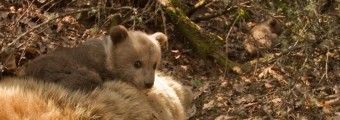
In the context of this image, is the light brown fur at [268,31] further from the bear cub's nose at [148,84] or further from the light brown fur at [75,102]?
the light brown fur at [75,102]

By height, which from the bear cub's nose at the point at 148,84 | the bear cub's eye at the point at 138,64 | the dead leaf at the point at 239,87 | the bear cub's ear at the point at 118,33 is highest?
the bear cub's ear at the point at 118,33

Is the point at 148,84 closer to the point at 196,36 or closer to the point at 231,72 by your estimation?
the point at 231,72

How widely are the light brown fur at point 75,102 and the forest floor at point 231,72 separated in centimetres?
119

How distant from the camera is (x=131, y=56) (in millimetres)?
5180

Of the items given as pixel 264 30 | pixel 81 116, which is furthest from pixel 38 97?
pixel 264 30

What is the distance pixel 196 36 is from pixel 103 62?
2905mm

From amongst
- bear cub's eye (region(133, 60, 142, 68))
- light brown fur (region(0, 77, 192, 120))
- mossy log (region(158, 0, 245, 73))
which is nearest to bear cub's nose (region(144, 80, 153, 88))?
light brown fur (region(0, 77, 192, 120))

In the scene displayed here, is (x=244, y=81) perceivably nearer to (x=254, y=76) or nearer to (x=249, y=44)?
(x=254, y=76)

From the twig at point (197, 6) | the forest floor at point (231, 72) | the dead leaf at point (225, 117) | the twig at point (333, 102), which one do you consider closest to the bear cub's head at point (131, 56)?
the forest floor at point (231, 72)

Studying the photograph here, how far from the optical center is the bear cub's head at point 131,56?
5.03 m

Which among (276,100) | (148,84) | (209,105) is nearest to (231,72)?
(209,105)

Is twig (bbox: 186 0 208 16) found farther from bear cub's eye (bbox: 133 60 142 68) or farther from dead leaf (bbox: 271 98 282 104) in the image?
bear cub's eye (bbox: 133 60 142 68)

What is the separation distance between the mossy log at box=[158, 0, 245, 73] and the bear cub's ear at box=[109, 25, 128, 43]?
7.59ft

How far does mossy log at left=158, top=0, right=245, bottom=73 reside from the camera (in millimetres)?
7465
